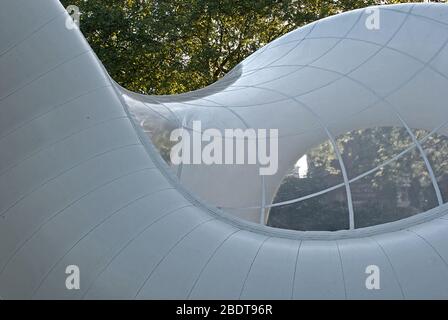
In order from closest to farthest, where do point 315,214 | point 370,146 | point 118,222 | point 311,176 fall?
point 118,222, point 315,214, point 311,176, point 370,146

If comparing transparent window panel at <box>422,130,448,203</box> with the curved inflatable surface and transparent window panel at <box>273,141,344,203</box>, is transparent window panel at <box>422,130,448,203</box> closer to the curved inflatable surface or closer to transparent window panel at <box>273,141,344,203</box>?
the curved inflatable surface

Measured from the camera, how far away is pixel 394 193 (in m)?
8.19

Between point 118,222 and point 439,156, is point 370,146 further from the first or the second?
point 118,222

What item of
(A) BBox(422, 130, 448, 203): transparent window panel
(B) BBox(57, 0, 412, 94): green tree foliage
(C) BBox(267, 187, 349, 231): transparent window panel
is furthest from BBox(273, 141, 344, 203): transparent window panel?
(B) BBox(57, 0, 412, 94): green tree foliage

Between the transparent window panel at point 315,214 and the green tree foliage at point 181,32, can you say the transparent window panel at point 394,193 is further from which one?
the green tree foliage at point 181,32

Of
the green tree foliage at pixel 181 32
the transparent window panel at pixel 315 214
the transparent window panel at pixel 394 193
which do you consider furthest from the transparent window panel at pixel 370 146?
the green tree foliage at pixel 181 32

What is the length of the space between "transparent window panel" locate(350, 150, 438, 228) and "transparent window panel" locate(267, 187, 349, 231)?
154 millimetres

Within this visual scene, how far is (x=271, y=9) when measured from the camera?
2423 cm

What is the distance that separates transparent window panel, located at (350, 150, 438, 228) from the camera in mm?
8016

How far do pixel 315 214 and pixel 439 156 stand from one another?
1682mm

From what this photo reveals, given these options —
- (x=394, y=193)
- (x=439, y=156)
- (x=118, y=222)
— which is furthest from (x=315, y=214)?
(x=118, y=222)

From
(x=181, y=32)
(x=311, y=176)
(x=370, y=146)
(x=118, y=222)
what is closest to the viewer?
(x=118, y=222)

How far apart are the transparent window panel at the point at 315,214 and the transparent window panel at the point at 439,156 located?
1092mm

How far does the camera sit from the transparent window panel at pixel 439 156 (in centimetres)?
832
